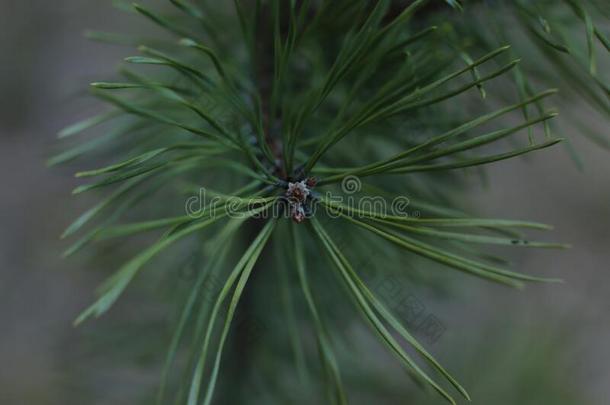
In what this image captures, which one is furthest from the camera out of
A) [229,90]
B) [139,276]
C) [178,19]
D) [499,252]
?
[499,252]

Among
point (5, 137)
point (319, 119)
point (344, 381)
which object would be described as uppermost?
point (5, 137)

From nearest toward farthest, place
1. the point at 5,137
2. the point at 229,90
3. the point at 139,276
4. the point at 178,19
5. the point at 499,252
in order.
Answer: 1. the point at 229,90
2. the point at 178,19
3. the point at 139,276
4. the point at 499,252
5. the point at 5,137

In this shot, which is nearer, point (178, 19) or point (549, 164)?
point (178, 19)

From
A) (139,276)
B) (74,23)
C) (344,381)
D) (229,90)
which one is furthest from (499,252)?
(74,23)

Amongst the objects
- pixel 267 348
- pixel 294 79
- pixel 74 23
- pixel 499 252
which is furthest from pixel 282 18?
pixel 74 23

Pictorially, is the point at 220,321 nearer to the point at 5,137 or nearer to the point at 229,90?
the point at 229,90

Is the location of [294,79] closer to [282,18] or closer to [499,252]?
[282,18]

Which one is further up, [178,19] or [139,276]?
[178,19]

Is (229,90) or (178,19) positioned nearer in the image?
(229,90)

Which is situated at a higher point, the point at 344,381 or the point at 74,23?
the point at 74,23
